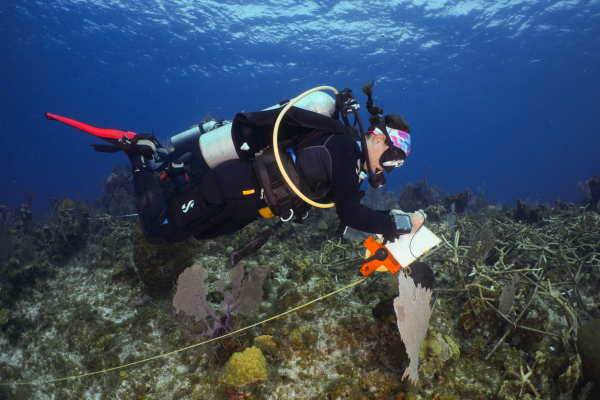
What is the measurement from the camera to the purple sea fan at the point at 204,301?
318 centimetres

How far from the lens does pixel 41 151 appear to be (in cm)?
12662

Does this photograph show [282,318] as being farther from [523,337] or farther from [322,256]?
[523,337]

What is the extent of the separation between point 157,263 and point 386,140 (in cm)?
413

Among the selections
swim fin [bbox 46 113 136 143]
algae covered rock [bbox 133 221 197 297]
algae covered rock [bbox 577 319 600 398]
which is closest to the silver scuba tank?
swim fin [bbox 46 113 136 143]

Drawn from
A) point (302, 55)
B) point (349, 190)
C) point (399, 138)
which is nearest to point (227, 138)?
point (349, 190)

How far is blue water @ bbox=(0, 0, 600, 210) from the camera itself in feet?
86.3

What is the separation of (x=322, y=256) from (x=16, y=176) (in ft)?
479

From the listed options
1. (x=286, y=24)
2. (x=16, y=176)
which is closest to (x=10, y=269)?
A: (x=286, y=24)

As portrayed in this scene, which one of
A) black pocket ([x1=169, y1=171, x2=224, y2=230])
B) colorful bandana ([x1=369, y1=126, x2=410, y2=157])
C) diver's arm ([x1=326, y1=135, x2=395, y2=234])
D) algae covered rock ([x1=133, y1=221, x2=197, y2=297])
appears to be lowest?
algae covered rock ([x1=133, y1=221, x2=197, y2=297])

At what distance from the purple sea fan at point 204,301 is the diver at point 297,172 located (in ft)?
2.19

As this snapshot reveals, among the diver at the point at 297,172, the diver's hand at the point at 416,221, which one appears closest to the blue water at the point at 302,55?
the diver at the point at 297,172

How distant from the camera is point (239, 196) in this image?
8.80 feet

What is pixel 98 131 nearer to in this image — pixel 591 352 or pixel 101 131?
pixel 101 131

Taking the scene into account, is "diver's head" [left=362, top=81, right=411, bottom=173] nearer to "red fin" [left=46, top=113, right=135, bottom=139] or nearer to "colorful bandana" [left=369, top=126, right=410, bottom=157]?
"colorful bandana" [left=369, top=126, right=410, bottom=157]
